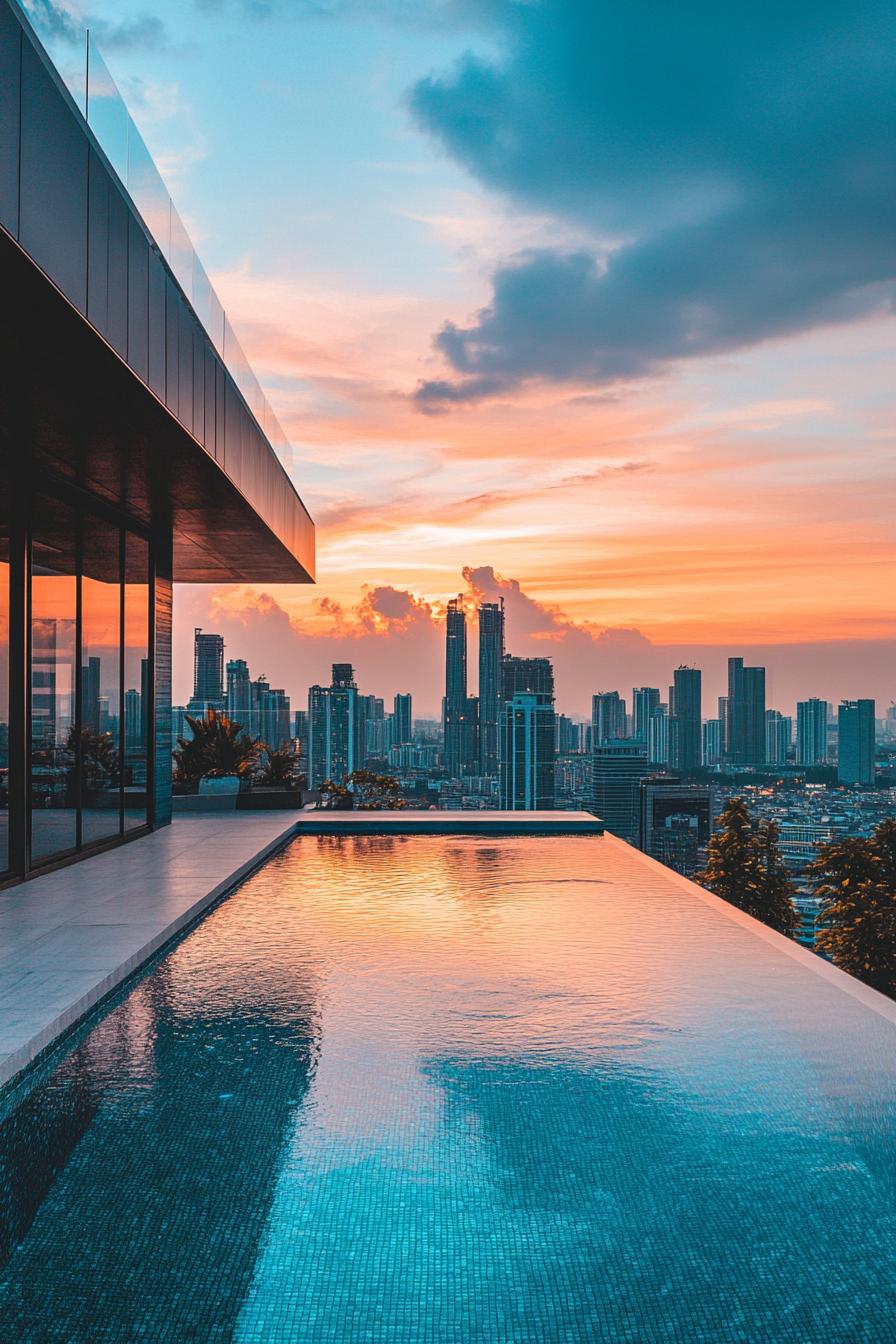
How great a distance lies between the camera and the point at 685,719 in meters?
80.1

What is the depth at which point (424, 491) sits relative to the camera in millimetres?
28641

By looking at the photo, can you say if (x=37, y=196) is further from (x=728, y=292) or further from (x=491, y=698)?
(x=491, y=698)

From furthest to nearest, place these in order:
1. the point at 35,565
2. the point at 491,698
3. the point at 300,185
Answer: the point at 491,698
the point at 300,185
the point at 35,565

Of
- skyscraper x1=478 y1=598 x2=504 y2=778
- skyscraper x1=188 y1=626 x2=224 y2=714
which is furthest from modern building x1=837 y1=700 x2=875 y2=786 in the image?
Result: skyscraper x1=188 y1=626 x2=224 y2=714

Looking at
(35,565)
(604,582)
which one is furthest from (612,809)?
(35,565)

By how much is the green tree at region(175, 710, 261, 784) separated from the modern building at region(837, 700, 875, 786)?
5217 cm

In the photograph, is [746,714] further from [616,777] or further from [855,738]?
[616,777]

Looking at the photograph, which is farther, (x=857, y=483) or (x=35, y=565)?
(x=857, y=483)

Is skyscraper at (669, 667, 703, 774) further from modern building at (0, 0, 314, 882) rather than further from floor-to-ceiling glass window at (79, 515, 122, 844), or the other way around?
floor-to-ceiling glass window at (79, 515, 122, 844)

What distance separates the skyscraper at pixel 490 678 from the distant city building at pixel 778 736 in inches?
897

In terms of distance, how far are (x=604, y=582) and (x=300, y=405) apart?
746 inches

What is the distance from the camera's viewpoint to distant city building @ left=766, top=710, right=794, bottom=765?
7894cm

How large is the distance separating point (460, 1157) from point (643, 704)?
3240 inches

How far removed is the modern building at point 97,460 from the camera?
5.25m
